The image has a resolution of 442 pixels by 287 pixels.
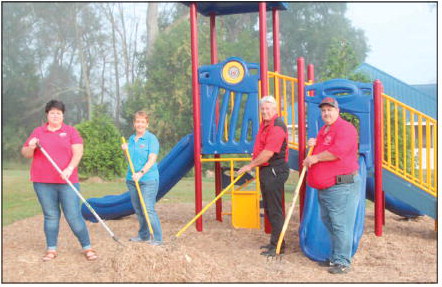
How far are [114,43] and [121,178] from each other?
1740cm

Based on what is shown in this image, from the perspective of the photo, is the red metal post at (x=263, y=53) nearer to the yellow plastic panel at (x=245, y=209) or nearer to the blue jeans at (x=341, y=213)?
the yellow plastic panel at (x=245, y=209)

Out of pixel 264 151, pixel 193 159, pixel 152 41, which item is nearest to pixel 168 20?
pixel 152 41

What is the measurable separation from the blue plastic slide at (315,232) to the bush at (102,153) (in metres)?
9.16

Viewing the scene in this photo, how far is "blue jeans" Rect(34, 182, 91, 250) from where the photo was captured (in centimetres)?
472

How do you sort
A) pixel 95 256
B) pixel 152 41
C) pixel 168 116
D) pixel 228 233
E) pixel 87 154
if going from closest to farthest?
pixel 95 256 < pixel 228 233 < pixel 87 154 < pixel 168 116 < pixel 152 41

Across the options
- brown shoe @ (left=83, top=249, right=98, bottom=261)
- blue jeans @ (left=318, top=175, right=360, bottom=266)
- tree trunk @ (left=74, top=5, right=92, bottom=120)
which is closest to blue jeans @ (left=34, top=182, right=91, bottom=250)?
brown shoe @ (left=83, top=249, right=98, bottom=261)

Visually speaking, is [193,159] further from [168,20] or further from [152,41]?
[168,20]

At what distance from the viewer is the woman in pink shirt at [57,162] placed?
464 cm

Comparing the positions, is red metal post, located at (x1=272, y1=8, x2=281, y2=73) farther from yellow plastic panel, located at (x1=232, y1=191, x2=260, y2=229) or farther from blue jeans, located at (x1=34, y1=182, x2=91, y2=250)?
blue jeans, located at (x1=34, y1=182, x2=91, y2=250)

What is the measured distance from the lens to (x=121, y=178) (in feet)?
46.6

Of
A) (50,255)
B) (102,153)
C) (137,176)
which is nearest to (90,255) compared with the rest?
(50,255)

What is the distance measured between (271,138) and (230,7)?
318cm

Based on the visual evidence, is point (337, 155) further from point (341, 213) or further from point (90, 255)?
point (90, 255)

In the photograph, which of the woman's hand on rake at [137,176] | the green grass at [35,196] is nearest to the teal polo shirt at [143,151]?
the woman's hand on rake at [137,176]
